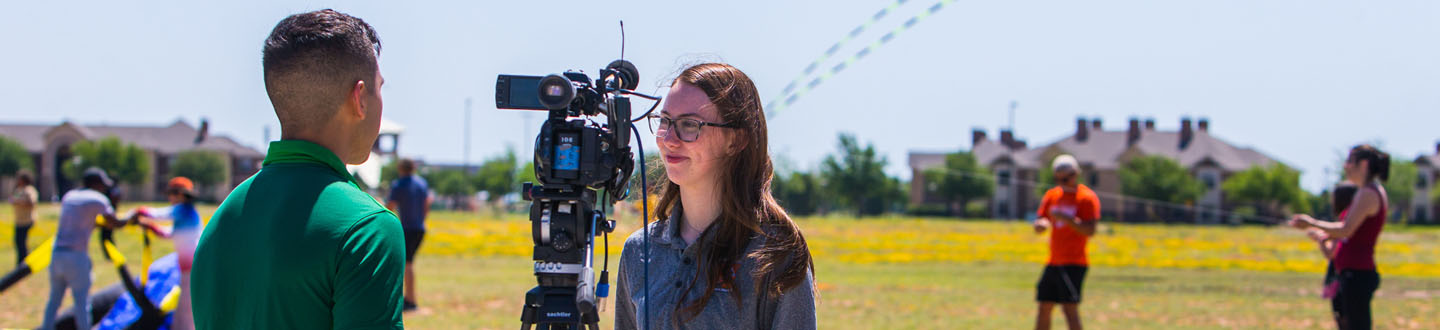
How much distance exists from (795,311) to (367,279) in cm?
94

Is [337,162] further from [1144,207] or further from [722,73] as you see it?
[1144,207]

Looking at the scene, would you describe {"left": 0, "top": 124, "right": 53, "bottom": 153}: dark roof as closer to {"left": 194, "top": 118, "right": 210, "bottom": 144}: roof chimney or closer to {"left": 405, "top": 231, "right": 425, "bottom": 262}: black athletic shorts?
{"left": 194, "top": 118, "right": 210, "bottom": 144}: roof chimney

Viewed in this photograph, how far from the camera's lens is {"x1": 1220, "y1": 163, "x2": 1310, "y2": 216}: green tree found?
69.9m

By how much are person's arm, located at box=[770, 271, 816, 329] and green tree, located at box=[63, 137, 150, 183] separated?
7023 cm

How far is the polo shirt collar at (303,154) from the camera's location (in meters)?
1.96

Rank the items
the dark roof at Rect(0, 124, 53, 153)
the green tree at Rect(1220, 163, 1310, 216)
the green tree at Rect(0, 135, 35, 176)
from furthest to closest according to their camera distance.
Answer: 1. the dark roof at Rect(0, 124, 53, 153)
2. the green tree at Rect(0, 135, 35, 176)
3. the green tree at Rect(1220, 163, 1310, 216)

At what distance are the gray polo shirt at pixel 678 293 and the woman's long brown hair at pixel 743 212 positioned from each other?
0.06 feet

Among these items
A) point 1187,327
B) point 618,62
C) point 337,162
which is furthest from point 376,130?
point 1187,327

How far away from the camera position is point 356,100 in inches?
79.7

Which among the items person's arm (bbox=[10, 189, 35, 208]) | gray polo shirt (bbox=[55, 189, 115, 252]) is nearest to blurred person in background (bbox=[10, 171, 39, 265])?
person's arm (bbox=[10, 189, 35, 208])

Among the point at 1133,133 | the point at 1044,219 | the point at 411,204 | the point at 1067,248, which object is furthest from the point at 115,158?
the point at 1067,248

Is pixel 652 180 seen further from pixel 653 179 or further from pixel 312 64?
pixel 312 64

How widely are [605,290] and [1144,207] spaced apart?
72078 millimetres

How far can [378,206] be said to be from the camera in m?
1.90
